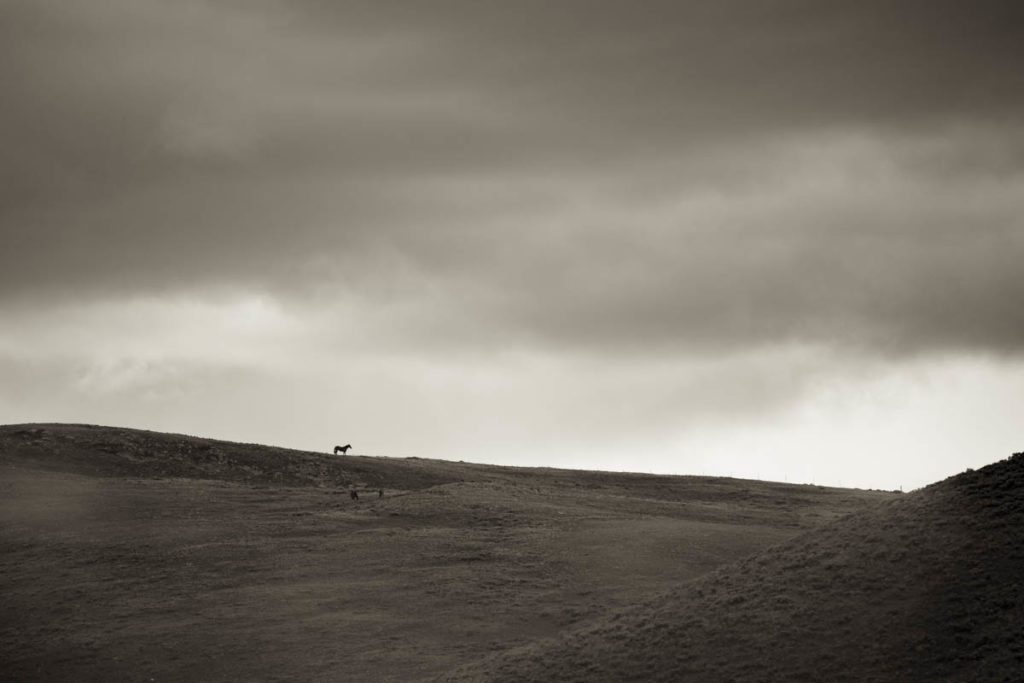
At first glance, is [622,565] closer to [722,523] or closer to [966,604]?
[722,523]

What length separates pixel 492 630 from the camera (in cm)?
4522

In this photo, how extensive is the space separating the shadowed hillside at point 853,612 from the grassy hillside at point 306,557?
5.36 metres

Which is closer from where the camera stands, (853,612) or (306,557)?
(853,612)

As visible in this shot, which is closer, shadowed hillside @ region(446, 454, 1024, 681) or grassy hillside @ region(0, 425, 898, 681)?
shadowed hillside @ region(446, 454, 1024, 681)

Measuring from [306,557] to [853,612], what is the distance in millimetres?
29917

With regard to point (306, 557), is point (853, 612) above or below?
above

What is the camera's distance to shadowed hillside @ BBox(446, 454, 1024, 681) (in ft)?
→ 107

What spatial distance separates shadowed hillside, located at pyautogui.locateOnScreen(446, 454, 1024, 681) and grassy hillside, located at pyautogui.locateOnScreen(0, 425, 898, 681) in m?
5.36

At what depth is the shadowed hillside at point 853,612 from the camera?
107 ft

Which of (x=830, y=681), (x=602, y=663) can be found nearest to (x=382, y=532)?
(x=602, y=663)

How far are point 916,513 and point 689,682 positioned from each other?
472 inches

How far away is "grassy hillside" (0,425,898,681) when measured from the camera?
146ft

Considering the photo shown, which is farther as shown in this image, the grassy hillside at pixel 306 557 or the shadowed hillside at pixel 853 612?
the grassy hillside at pixel 306 557

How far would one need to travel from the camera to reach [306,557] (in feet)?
185
